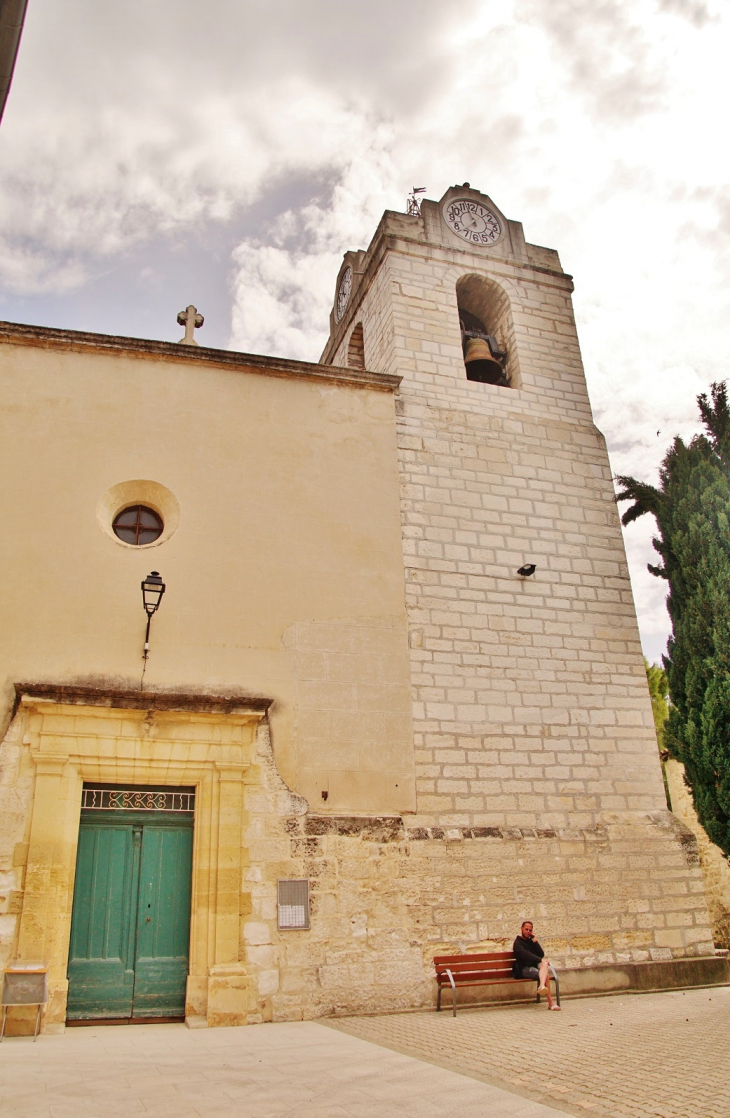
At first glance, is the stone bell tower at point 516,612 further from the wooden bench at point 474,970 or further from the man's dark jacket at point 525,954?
the man's dark jacket at point 525,954

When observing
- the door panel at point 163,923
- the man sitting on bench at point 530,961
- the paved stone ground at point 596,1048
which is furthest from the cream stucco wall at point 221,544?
the paved stone ground at point 596,1048

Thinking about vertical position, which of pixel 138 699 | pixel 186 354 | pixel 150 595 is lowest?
pixel 138 699

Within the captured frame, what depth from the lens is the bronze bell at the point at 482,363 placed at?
972cm

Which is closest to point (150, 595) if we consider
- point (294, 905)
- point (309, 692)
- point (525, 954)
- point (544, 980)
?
point (309, 692)

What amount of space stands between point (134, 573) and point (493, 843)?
4.00 m

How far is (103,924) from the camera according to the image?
6.24m

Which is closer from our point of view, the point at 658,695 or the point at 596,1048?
the point at 596,1048

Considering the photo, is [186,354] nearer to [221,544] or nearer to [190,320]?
[190,320]

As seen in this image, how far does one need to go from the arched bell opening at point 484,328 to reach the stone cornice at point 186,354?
4.76ft

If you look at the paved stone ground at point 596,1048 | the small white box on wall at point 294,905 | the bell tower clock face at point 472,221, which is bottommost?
the paved stone ground at point 596,1048

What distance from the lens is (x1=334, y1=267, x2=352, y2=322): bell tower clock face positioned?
1137cm

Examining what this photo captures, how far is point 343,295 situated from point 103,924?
29.0 ft

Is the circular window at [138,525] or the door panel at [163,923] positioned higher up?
the circular window at [138,525]

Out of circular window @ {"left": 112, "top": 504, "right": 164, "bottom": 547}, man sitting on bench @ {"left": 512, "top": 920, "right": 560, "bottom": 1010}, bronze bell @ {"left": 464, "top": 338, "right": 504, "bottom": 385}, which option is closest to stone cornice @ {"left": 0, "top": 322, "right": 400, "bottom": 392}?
bronze bell @ {"left": 464, "top": 338, "right": 504, "bottom": 385}
